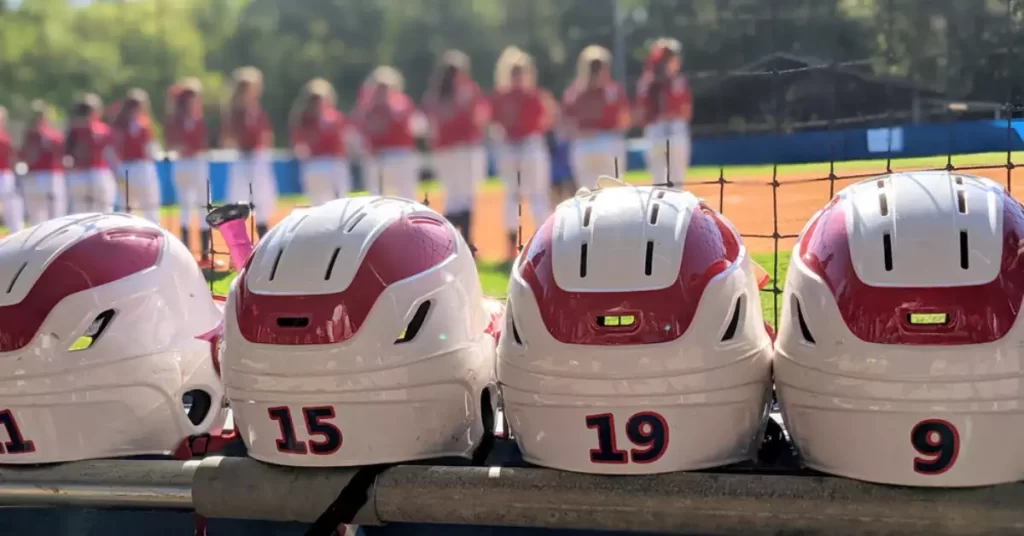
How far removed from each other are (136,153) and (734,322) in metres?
5.58

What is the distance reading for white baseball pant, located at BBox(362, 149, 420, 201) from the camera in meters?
5.81

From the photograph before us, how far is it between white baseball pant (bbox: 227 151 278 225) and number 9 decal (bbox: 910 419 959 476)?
11.8 ft

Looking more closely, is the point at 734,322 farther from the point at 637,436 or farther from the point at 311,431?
the point at 311,431

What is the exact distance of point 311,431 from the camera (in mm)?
1502

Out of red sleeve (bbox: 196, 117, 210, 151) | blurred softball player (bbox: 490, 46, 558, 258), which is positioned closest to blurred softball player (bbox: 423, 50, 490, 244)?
blurred softball player (bbox: 490, 46, 558, 258)

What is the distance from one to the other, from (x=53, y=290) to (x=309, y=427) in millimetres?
493

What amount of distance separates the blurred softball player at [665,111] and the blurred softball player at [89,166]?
11.5ft

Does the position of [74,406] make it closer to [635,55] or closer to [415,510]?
[415,510]

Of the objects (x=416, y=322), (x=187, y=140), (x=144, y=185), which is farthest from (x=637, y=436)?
(x=187, y=140)

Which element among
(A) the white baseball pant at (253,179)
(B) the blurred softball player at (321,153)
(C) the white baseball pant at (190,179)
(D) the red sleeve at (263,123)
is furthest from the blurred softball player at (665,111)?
(C) the white baseball pant at (190,179)

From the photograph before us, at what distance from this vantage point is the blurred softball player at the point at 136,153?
5.53 metres

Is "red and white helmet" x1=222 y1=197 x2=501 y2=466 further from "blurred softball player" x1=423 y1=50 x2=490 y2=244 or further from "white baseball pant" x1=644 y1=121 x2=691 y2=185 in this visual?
"blurred softball player" x1=423 y1=50 x2=490 y2=244

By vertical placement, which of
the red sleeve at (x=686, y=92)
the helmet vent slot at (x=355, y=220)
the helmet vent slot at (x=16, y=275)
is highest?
the red sleeve at (x=686, y=92)

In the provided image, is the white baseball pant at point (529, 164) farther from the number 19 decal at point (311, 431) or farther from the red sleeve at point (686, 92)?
the number 19 decal at point (311, 431)
